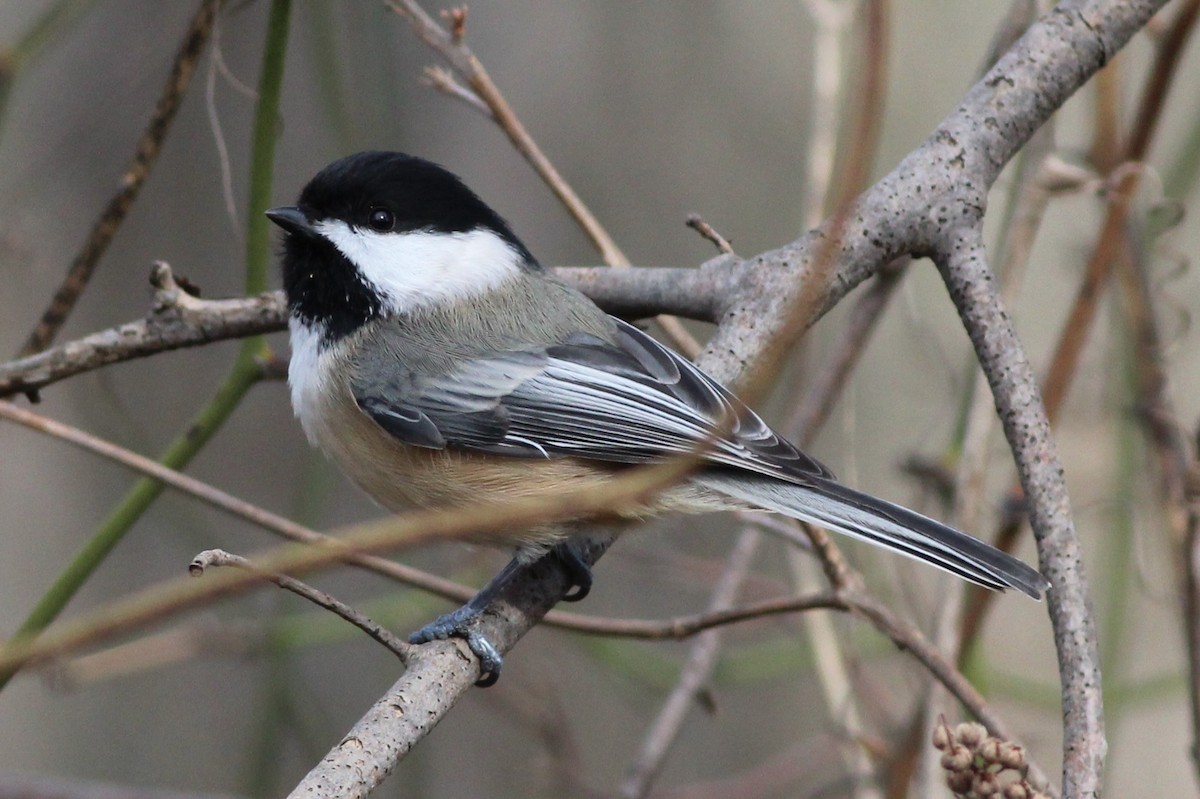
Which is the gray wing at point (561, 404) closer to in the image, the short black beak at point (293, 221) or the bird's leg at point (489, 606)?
the bird's leg at point (489, 606)

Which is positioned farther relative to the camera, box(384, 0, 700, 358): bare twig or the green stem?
box(384, 0, 700, 358): bare twig

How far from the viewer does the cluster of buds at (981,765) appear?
1.05 meters

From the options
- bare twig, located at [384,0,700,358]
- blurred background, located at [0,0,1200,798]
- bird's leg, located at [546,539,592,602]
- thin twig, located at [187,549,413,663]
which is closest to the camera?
thin twig, located at [187,549,413,663]

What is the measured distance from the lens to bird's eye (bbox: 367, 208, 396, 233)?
74.1 inches

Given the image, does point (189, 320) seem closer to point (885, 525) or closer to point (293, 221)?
point (293, 221)

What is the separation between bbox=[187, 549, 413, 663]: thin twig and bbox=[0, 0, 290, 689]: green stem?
604 millimetres

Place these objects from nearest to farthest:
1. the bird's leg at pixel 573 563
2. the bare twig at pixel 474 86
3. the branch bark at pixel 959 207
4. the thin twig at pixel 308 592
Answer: the thin twig at pixel 308 592 < the branch bark at pixel 959 207 < the bird's leg at pixel 573 563 < the bare twig at pixel 474 86

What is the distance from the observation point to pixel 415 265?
1.90m

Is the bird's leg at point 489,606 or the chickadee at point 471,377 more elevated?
the chickadee at point 471,377

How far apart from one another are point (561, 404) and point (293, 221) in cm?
54

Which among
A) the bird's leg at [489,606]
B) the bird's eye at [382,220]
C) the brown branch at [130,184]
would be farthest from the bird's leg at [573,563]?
the brown branch at [130,184]

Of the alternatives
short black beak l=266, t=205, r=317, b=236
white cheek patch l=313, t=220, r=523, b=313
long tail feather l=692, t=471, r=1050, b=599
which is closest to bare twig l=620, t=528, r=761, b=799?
long tail feather l=692, t=471, r=1050, b=599

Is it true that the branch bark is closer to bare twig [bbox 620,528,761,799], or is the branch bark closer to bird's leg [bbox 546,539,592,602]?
bird's leg [bbox 546,539,592,602]

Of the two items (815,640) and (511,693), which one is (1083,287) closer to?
(815,640)
